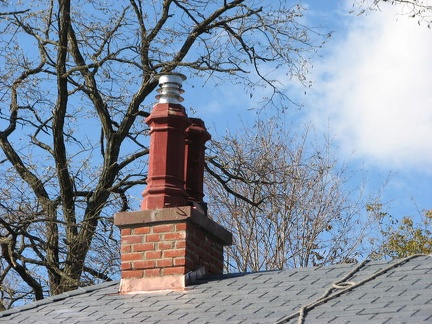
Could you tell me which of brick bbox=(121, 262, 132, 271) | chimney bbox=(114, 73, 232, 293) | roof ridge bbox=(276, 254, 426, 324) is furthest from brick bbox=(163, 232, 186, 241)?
roof ridge bbox=(276, 254, 426, 324)

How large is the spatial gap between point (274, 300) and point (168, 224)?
1.73 meters

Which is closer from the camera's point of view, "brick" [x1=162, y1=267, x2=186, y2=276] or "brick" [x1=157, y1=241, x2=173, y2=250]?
"brick" [x1=162, y1=267, x2=186, y2=276]

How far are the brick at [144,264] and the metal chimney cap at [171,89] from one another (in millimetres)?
1733

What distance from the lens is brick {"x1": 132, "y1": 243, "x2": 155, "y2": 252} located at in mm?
9820

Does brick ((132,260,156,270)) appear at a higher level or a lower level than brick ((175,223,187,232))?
lower

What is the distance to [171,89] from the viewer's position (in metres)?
10.6

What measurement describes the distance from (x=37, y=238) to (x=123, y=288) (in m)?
7.44

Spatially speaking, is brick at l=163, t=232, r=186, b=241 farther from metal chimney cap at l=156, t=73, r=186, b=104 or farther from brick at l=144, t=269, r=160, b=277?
metal chimney cap at l=156, t=73, r=186, b=104

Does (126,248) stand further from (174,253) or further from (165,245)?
(174,253)

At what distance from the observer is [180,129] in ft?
33.8

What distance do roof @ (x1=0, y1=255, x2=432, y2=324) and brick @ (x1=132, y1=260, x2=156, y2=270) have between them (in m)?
0.32

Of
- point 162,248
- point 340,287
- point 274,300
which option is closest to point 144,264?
point 162,248

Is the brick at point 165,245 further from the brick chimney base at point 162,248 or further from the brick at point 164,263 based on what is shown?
the brick at point 164,263

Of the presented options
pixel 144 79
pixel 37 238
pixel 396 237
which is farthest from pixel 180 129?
pixel 396 237
